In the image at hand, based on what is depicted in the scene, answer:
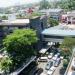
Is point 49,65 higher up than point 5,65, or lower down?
lower down

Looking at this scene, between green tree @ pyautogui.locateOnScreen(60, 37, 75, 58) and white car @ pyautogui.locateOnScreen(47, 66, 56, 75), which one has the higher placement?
green tree @ pyautogui.locateOnScreen(60, 37, 75, 58)

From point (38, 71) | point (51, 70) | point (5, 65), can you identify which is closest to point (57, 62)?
point (51, 70)

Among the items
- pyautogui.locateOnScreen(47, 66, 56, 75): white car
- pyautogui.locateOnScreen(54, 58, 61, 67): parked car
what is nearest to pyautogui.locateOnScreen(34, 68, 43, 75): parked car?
pyautogui.locateOnScreen(47, 66, 56, 75): white car

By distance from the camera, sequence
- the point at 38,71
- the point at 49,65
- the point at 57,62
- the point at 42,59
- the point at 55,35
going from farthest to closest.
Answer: the point at 55,35
the point at 42,59
the point at 57,62
the point at 49,65
the point at 38,71

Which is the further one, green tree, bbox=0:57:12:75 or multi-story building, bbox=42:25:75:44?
multi-story building, bbox=42:25:75:44

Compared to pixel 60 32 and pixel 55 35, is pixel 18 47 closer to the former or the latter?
pixel 55 35

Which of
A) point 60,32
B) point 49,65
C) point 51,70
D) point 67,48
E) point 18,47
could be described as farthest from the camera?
point 60,32

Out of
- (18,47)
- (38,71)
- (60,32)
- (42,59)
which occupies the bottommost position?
(38,71)

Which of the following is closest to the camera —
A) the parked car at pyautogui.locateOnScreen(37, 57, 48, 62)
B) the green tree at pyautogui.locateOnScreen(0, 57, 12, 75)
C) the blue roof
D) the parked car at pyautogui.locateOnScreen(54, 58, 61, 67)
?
the green tree at pyautogui.locateOnScreen(0, 57, 12, 75)

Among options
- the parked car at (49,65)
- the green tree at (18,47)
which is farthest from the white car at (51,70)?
the green tree at (18,47)

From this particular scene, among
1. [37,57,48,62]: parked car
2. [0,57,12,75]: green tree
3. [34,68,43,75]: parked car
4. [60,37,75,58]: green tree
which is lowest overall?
[34,68,43,75]: parked car

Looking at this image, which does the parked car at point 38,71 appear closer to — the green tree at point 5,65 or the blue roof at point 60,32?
the green tree at point 5,65

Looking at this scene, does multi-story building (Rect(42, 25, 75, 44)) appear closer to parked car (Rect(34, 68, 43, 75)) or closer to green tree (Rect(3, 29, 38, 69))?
parked car (Rect(34, 68, 43, 75))
